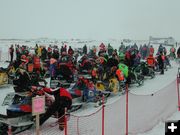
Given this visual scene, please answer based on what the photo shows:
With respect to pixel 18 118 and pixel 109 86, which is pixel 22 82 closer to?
pixel 18 118

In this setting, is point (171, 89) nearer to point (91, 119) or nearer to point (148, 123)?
point (148, 123)

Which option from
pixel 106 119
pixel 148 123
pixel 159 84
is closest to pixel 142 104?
pixel 148 123

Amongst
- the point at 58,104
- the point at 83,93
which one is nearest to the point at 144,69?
the point at 83,93

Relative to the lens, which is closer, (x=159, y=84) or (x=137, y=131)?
(x=137, y=131)

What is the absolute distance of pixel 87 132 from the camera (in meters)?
8.62

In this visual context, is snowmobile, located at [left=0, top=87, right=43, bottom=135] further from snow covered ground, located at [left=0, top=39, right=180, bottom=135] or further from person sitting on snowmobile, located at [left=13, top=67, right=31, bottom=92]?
person sitting on snowmobile, located at [left=13, top=67, right=31, bottom=92]

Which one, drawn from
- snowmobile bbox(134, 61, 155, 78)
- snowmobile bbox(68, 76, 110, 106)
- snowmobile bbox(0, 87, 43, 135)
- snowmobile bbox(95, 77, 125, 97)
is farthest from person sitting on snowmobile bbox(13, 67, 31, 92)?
snowmobile bbox(134, 61, 155, 78)

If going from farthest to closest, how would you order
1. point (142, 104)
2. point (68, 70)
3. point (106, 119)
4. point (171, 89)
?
1. point (68, 70)
2. point (171, 89)
3. point (142, 104)
4. point (106, 119)

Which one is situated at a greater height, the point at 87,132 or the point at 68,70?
the point at 68,70

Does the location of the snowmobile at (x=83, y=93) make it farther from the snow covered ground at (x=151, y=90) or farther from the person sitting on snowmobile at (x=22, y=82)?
the person sitting on snowmobile at (x=22, y=82)

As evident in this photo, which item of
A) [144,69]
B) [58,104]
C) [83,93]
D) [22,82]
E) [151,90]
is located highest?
[22,82]

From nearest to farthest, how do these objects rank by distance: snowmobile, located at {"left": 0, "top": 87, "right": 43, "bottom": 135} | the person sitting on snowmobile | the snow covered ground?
snowmobile, located at {"left": 0, "top": 87, "right": 43, "bottom": 135} < the snow covered ground < the person sitting on snowmobile

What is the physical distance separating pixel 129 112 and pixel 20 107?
286 cm

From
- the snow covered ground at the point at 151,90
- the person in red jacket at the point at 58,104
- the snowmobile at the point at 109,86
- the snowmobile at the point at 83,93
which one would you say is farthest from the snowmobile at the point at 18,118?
the snowmobile at the point at 109,86
